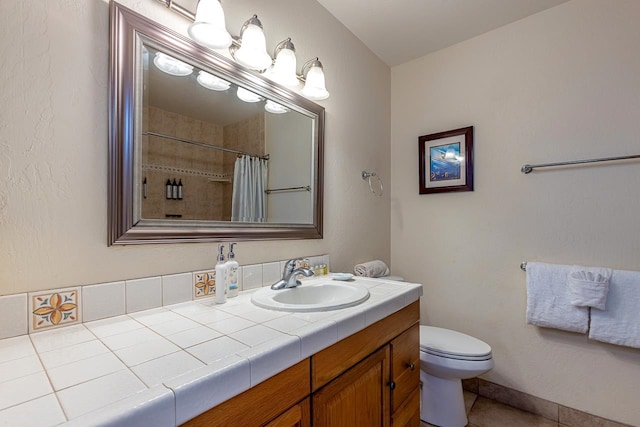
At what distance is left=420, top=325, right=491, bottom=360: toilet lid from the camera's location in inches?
56.7

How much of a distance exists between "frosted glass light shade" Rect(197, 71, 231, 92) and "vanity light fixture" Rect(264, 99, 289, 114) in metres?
0.20

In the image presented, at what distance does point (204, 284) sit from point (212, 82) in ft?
2.53

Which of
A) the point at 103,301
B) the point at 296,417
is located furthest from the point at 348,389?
the point at 103,301

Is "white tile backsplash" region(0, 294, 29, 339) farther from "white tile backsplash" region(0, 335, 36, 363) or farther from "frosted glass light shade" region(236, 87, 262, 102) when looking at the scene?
"frosted glass light shade" region(236, 87, 262, 102)

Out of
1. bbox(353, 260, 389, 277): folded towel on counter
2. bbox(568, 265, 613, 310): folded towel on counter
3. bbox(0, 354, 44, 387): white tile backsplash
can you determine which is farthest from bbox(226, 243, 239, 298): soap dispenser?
bbox(568, 265, 613, 310): folded towel on counter

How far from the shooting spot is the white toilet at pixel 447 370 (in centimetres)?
143

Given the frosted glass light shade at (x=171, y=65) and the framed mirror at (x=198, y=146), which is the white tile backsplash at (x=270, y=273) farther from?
the frosted glass light shade at (x=171, y=65)

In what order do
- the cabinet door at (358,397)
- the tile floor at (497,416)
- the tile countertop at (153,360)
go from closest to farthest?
the tile countertop at (153,360), the cabinet door at (358,397), the tile floor at (497,416)

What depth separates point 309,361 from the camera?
732 mm

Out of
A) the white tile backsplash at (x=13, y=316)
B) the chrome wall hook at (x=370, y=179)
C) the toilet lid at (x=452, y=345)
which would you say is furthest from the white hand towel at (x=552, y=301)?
the white tile backsplash at (x=13, y=316)

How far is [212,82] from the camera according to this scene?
1142 millimetres

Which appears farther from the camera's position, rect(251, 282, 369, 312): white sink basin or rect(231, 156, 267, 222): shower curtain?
rect(231, 156, 267, 222): shower curtain

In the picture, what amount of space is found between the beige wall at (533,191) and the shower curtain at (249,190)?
49.4 inches

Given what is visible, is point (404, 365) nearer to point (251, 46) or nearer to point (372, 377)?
point (372, 377)
